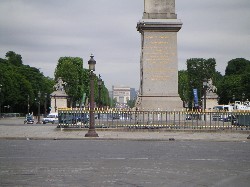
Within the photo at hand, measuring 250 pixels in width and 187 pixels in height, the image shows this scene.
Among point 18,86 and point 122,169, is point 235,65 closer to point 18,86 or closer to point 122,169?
point 18,86

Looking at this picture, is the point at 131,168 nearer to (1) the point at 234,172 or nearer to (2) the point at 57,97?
(1) the point at 234,172

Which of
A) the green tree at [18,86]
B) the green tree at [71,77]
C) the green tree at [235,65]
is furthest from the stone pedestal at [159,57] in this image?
the green tree at [235,65]

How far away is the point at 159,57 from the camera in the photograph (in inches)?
1662

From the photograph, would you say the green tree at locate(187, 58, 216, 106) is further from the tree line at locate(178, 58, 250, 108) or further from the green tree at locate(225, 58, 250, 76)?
the green tree at locate(225, 58, 250, 76)

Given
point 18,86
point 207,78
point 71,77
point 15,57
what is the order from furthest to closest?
point 15,57 < point 18,86 < point 71,77 < point 207,78

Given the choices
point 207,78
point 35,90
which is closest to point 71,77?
point 207,78

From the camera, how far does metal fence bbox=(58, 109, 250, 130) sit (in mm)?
39031

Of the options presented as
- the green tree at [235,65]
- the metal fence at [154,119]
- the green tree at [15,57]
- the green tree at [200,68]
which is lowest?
the metal fence at [154,119]

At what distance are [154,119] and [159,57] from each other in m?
5.26

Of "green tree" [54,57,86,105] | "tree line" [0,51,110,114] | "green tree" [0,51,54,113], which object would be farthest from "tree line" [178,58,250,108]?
"green tree" [0,51,54,113]

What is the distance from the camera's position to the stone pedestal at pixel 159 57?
1658 inches

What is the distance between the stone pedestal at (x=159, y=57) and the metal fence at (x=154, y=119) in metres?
1.65

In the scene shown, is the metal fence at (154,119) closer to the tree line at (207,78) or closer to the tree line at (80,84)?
the tree line at (80,84)

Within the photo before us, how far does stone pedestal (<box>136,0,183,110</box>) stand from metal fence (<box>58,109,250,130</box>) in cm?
165
